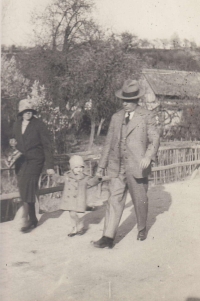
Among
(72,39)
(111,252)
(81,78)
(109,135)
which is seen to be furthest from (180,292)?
(81,78)

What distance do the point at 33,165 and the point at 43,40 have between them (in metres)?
4.54

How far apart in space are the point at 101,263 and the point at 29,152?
153 centimetres

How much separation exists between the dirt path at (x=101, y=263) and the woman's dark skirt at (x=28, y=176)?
0.40 m

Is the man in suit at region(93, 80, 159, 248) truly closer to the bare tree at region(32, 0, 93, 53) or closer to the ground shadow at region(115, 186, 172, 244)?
the ground shadow at region(115, 186, 172, 244)

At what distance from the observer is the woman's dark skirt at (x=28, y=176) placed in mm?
4504

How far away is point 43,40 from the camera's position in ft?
27.3

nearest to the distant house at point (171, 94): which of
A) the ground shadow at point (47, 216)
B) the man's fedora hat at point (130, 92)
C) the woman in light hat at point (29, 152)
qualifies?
the ground shadow at point (47, 216)

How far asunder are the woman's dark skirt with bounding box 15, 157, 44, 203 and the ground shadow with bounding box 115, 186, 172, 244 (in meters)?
1.08

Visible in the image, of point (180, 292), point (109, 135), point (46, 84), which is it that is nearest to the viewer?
point (180, 292)

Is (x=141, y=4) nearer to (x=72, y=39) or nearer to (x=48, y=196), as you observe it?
(x=72, y=39)

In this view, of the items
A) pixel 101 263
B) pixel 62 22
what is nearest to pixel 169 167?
pixel 62 22

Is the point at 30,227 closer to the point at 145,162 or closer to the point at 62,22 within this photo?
the point at 145,162

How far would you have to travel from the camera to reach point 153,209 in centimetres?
555

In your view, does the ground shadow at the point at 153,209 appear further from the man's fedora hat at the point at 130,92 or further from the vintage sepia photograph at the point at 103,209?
the man's fedora hat at the point at 130,92
